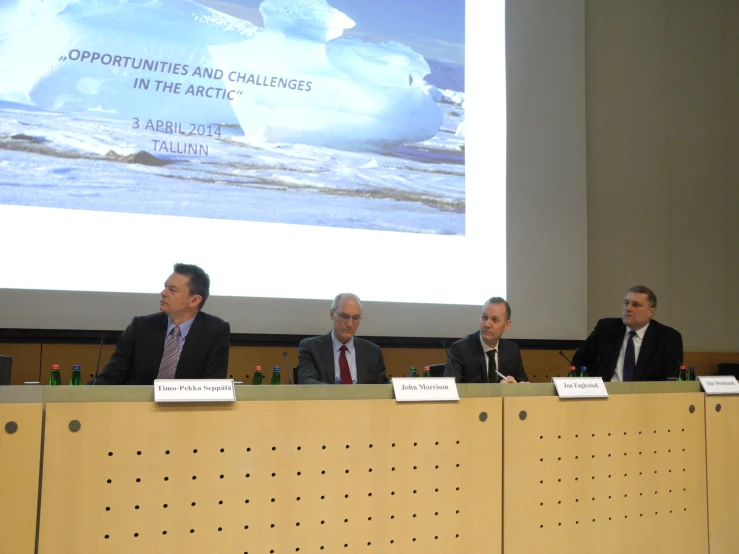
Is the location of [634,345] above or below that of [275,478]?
above

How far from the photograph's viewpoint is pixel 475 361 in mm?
2990

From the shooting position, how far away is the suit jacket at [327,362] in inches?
117

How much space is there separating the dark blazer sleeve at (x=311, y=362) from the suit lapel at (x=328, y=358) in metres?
0.02

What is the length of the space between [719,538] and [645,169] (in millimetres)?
3158

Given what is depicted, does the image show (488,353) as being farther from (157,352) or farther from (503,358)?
(157,352)

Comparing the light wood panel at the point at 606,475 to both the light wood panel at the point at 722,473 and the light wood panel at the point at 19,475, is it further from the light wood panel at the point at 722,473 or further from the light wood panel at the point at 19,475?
the light wood panel at the point at 19,475

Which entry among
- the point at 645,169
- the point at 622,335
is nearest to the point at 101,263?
the point at 622,335

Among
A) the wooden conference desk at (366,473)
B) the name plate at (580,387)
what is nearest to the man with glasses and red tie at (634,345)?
the wooden conference desk at (366,473)

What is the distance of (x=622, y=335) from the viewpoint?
136 inches

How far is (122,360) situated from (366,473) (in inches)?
55.9

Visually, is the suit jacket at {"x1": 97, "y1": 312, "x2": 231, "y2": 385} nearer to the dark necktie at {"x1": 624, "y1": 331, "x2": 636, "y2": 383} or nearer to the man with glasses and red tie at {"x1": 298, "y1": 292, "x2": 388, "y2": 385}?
the man with glasses and red tie at {"x1": 298, "y1": 292, "x2": 388, "y2": 385}

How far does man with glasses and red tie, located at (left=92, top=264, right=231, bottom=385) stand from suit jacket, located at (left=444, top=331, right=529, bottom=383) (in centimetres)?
95

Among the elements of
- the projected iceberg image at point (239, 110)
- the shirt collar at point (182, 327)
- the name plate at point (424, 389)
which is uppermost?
the projected iceberg image at point (239, 110)

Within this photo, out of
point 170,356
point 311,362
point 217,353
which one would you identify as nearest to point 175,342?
point 170,356
